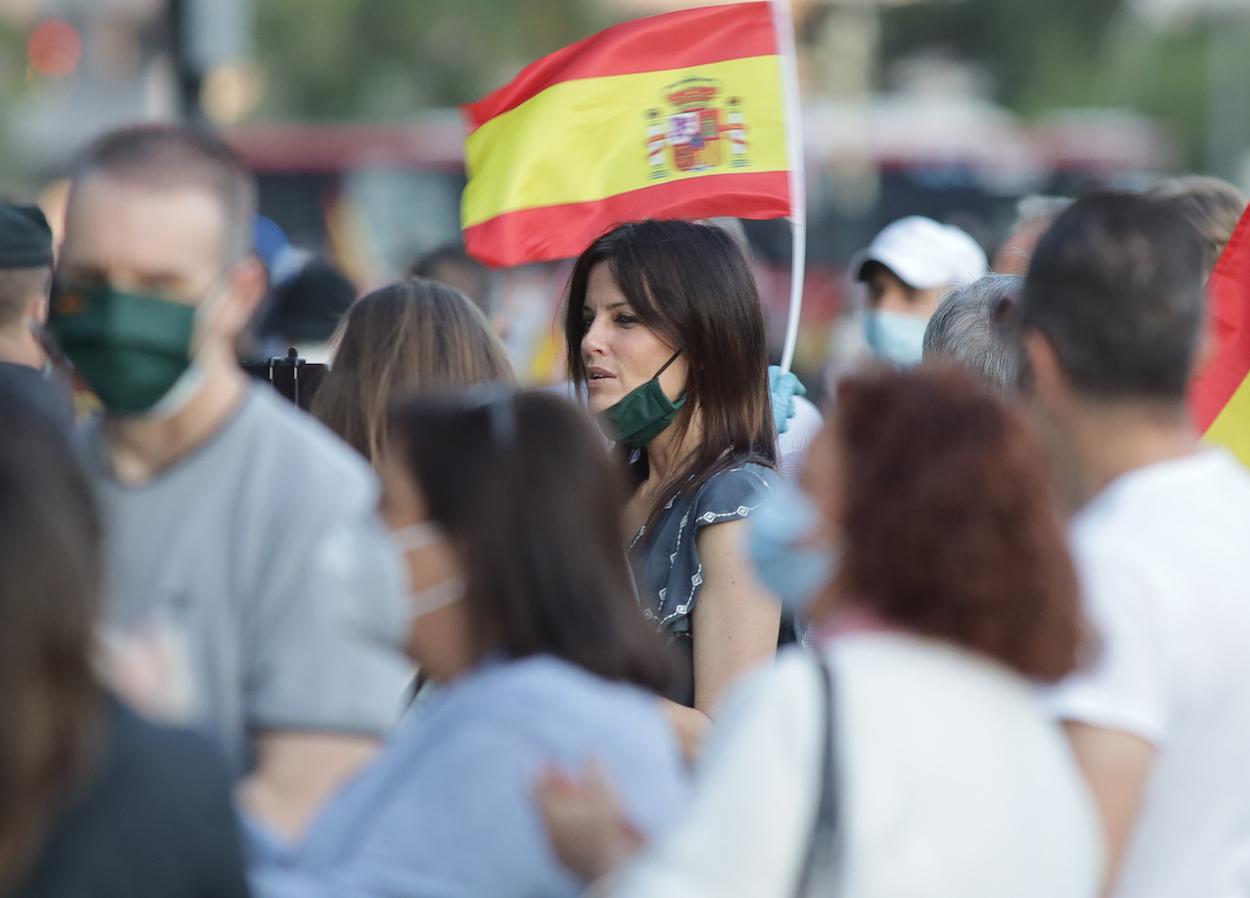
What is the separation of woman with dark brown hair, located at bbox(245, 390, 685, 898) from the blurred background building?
18.0 ft

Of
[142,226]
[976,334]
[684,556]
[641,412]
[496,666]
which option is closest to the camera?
[496,666]

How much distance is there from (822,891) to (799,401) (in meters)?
3.44

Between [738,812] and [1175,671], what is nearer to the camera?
[738,812]

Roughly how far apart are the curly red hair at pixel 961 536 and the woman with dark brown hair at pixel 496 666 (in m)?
0.36

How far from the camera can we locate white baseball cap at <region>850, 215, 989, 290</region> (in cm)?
662

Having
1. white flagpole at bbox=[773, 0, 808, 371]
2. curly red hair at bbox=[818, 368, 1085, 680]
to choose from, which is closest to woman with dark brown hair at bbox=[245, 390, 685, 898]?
curly red hair at bbox=[818, 368, 1085, 680]

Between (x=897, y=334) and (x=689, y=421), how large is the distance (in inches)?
101

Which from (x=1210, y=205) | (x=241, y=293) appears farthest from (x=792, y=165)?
(x=241, y=293)

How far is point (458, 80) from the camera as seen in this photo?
4334 cm

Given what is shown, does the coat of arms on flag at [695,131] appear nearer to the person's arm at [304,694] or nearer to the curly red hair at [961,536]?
the person's arm at [304,694]

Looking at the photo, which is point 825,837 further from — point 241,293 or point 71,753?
point 241,293

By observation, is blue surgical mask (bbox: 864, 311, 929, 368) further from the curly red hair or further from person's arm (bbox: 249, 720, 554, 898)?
person's arm (bbox: 249, 720, 554, 898)

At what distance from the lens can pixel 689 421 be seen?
434 cm

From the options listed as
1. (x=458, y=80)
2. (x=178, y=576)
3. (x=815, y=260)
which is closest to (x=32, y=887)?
(x=178, y=576)
